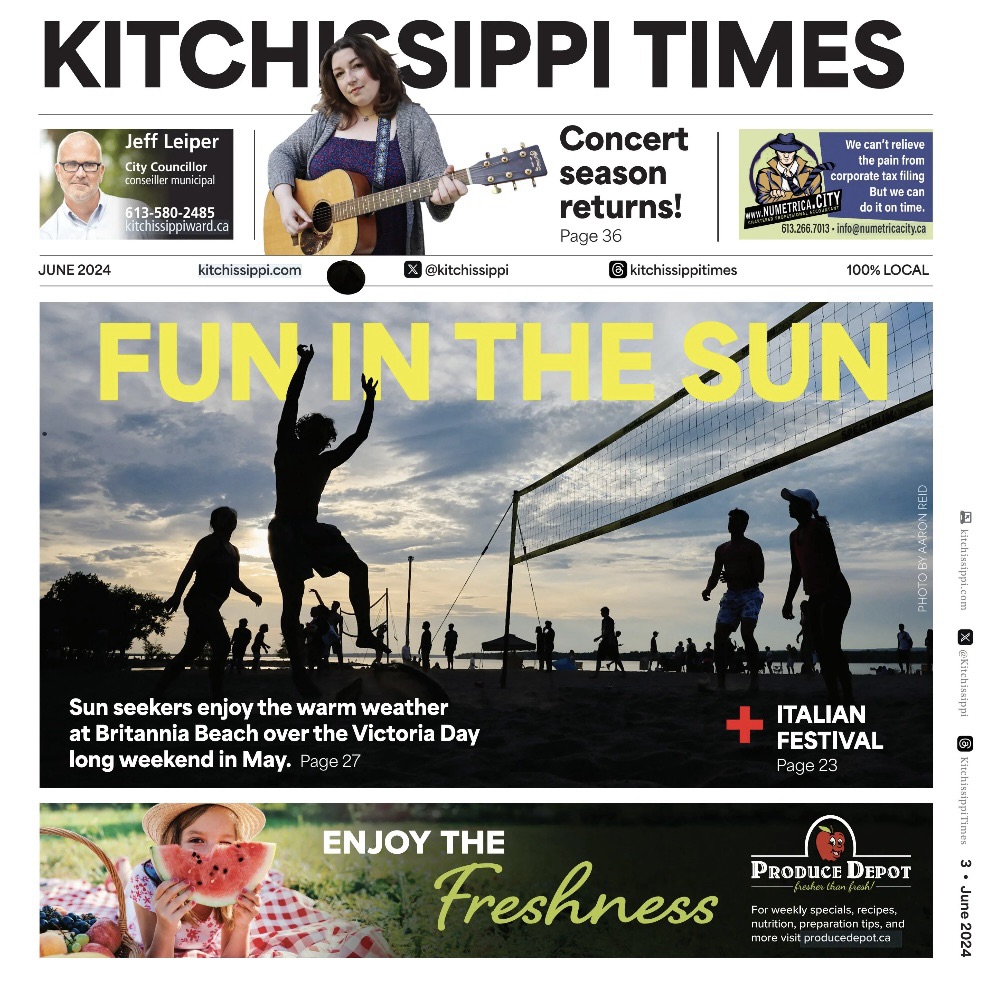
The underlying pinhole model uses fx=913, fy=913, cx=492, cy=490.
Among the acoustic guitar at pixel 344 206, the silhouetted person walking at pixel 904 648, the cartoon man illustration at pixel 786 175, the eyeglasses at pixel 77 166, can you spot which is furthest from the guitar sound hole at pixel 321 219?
the silhouetted person walking at pixel 904 648

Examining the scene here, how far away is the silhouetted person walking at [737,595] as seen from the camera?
3.76 meters

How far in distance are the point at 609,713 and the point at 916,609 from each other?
4.34ft

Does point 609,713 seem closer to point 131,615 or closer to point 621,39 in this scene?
point 131,615

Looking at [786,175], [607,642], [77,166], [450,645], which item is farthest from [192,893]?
[786,175]

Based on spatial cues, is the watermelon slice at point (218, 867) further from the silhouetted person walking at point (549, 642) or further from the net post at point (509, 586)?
the silhouetted person walking at point (549, 642)

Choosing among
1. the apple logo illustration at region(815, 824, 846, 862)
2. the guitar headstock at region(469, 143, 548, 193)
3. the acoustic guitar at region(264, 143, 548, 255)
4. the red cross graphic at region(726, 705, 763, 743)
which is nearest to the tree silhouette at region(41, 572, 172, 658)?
the acoustic guitar at region(264, 143, 548, 255)

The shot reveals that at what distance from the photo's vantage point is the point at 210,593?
377cm

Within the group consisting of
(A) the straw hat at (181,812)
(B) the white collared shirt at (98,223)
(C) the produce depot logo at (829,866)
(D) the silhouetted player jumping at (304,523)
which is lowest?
(C) the produce depot logo at (829,866)

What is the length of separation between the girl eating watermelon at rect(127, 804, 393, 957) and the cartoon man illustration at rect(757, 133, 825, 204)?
3.27 meters

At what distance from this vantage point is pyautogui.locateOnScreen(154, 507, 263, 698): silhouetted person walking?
375 cm

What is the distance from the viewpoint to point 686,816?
367 centimetres

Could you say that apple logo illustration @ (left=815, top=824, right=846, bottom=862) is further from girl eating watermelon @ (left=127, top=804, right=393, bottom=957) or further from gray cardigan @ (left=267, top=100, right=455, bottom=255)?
gray cardigan @ (left=267, top=100, right=455, bottom=255)
